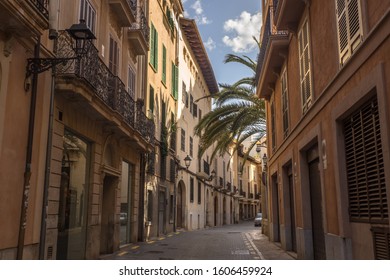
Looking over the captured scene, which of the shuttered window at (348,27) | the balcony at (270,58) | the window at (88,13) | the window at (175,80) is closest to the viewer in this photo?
the shuttered window at (348,27)

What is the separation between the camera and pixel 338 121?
8078mm

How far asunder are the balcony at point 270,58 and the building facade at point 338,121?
0.07 metres

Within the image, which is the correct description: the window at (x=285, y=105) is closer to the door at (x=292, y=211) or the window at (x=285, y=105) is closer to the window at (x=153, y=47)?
the door at (x=292, y=211)

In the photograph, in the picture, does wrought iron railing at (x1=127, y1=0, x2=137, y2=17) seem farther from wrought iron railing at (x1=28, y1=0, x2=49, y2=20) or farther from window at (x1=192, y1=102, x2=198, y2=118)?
window at (x1=192, y1=102, x2=198, y2=118)

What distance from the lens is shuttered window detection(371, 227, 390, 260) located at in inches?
240

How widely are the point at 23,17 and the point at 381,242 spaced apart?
6463mm

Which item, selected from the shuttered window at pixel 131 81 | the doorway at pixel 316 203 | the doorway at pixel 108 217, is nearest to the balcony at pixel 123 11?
the shuttered window at pixel 131 81

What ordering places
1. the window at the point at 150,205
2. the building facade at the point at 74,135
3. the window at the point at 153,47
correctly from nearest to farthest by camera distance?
the building facade at the point at 74,135 → the window at the point at 150,205 → the window at the point at 153,47

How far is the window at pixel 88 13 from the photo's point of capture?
38.3ft

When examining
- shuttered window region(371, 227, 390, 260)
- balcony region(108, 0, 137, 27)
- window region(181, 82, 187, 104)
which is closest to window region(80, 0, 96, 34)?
balcony region(108, 0, 137, 27)

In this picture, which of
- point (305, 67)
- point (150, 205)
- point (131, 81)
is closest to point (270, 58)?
point (305, 67)

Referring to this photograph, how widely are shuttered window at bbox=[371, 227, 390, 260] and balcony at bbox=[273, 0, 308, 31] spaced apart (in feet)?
21.1

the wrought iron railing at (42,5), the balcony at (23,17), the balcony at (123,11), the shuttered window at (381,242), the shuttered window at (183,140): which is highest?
the balcony at (123,11)

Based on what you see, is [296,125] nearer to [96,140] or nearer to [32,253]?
[96,140]
